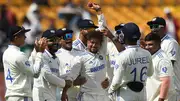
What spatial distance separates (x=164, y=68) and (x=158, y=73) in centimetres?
18

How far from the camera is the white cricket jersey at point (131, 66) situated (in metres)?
12.0

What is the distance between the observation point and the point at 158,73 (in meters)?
12.8

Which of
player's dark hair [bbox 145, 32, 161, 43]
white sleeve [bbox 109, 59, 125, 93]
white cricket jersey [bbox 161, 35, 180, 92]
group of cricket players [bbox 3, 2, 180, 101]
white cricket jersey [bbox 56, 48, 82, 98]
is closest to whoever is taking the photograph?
white sleeve [bbox 109, 59, 125, 93]

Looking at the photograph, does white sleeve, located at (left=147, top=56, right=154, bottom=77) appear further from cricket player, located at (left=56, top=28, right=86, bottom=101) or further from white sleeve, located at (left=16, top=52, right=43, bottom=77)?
white sleeve, located at (left=16, top=52, right=43, bottom=77)

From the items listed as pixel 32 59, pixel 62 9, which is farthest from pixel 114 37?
pixel 62 9

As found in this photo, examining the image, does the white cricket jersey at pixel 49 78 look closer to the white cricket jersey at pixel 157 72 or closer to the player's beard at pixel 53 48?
the player's beard at pixel 53 48

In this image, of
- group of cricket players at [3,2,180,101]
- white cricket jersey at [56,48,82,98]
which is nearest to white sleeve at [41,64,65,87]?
A: group of cricket players at [3,2,180,101]

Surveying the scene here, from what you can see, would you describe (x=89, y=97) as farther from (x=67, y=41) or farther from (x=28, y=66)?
(x=28, y=66)

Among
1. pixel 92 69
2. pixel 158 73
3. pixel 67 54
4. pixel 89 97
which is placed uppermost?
pixel 67 54

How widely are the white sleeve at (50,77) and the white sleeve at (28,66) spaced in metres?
0.10

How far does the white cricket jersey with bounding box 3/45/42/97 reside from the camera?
12836 millimetres

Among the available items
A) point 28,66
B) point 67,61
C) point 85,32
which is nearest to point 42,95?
point 28,66

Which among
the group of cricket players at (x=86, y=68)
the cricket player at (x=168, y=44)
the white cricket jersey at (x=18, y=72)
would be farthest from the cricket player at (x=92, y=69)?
the cricket player at (x=168, y=44)

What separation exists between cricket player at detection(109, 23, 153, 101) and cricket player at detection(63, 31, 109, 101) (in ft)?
2.40
